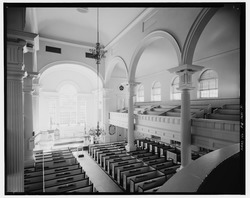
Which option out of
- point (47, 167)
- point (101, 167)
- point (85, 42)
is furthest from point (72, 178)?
point (85, 42)

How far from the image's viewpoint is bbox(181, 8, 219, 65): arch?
4.44 meters

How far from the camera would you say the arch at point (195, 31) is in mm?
4444

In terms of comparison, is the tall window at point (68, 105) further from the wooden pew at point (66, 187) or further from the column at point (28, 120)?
the wooden pew at point (66, 187)

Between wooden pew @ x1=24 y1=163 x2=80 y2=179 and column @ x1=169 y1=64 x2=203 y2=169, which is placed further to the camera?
wooden pew @ x1=24 y1=163 x2=80 y2=179

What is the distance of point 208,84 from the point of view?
31.6 feet

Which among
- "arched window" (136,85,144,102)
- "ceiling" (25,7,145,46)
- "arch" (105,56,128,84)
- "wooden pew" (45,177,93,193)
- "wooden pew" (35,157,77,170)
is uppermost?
"ceiling" (25,7,145,46)

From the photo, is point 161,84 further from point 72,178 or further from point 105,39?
point 72,178

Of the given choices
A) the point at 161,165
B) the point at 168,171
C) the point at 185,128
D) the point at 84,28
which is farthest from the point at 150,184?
the point at 84,28

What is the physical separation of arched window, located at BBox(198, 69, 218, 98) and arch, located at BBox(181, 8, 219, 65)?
17.2 feet

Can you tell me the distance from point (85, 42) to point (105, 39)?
146cm

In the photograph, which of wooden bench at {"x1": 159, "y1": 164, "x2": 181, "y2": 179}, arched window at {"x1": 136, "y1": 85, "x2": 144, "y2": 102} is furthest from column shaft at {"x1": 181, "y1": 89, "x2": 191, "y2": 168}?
arched window at {"x1": 136, "y1": 85, "x2": 144, "y2": 102}

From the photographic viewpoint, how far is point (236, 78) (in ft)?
25.8

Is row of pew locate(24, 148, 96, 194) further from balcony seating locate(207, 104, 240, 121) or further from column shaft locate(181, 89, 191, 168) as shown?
balcony seating locate(207, 104, 240, 121)

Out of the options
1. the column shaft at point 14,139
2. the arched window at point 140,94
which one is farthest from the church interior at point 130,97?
the arched window at point 140,94
